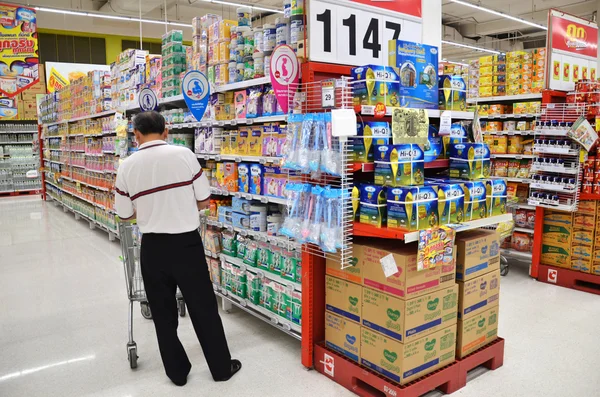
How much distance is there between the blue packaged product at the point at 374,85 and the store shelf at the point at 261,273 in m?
1.45

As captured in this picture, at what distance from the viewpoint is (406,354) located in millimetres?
2811

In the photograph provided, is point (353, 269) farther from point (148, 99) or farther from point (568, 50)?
point (568, 50)

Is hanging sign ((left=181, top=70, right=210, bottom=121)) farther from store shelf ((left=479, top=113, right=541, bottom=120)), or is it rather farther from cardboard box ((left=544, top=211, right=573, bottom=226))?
cardboard box ((left=544, top=211, right=573, bottom=226))

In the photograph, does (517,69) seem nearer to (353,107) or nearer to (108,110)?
(353,107)

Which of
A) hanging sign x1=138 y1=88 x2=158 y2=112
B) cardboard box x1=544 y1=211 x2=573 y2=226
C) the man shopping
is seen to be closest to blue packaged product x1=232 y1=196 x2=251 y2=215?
the man shopping

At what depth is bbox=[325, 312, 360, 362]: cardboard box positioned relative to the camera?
3100mm

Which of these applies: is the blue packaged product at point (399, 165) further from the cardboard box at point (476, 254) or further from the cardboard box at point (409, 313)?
the cardboard box at point (409, 313)

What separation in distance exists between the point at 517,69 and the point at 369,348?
453 centimetres

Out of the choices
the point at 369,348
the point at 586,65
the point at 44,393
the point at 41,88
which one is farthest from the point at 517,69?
the point at 41,88

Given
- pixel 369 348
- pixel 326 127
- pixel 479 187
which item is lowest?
pixel 369 348

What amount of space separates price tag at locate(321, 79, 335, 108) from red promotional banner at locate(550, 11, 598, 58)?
12.4 feet

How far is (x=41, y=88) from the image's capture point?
599 inches

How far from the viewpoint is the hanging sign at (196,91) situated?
14.1ft

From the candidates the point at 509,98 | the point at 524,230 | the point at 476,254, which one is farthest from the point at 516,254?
the point at 476,254
